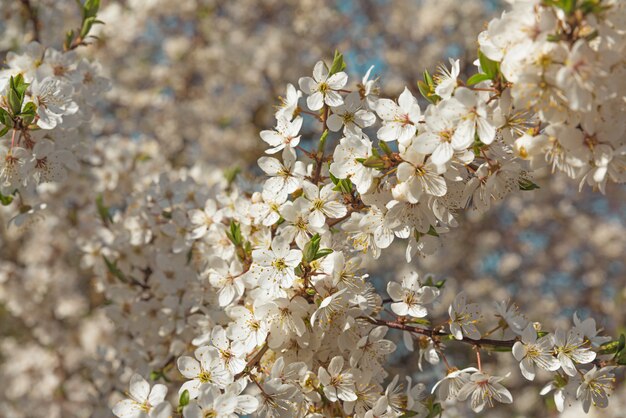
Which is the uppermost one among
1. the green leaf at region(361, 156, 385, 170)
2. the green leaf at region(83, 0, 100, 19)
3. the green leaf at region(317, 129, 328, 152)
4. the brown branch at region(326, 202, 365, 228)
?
the green leaf at region(83, 0, 100, 19)

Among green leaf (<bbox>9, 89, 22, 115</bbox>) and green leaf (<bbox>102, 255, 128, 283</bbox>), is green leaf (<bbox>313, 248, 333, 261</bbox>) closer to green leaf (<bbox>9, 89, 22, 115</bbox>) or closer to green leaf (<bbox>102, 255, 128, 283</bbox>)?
green leaf (<bbox>9, 89, 22, 115</bbox>)

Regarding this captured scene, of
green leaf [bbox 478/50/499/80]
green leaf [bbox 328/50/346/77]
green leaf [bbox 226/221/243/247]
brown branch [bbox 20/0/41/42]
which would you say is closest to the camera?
green leaf [bbox 478/50/499/80]

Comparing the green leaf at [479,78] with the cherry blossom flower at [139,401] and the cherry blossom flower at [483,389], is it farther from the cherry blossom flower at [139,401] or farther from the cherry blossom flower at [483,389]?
the cherry blossom flower at [139,401]

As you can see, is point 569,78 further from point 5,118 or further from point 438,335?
point 5,118

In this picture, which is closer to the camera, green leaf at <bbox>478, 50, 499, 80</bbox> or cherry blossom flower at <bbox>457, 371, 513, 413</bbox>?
green leaf at <bbox>478, 50, 499, 80</bbox>

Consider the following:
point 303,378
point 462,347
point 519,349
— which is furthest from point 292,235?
point 462,347

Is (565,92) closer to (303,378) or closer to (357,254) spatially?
(357,254)

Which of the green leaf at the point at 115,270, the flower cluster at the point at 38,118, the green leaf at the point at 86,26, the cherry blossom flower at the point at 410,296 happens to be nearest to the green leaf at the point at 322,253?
the cherry blossom flower at the point at 410,296

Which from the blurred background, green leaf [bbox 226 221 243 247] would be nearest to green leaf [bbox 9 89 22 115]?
green leaf [bbox 226 221 243 247]

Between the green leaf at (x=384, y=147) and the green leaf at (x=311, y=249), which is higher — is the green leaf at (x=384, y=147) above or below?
above
